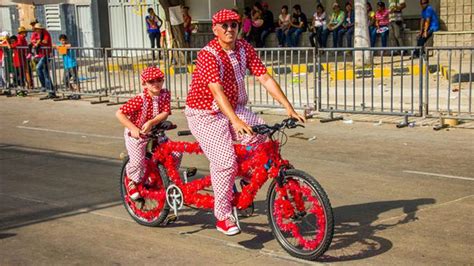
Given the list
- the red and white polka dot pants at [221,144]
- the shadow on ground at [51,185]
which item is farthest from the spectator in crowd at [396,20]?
the red and white polka dot pants at [221,144]

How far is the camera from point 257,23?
2819 centimetres

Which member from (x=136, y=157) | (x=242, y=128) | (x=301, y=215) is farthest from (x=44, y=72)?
(x=301, y=215)

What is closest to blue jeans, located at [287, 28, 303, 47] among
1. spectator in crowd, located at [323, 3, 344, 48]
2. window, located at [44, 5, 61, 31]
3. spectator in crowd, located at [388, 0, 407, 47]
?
spectator in crowd, located at [323, 3, 344, 48]

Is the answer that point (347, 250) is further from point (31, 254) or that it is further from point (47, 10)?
point (47, 10)

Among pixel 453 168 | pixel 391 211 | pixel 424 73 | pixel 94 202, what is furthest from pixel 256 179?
pixel 424 73

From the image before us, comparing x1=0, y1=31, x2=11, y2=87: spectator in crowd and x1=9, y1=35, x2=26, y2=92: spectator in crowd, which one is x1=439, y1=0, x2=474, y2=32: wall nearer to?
x1=9, y1=35, x2=26, y2=92: spectator in crowd

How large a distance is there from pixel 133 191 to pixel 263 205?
140 cm

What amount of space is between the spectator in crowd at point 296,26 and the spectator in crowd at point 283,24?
0.44ft

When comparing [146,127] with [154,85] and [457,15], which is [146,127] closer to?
[154,85]

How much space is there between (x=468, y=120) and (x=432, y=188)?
15.0 ft

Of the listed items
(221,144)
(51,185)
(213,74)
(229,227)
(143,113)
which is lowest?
(51,185)

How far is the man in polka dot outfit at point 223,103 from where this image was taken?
6.69 meters

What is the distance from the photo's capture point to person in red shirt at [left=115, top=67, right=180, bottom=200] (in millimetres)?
7449

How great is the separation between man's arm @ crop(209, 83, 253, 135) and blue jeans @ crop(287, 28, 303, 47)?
20.9m
